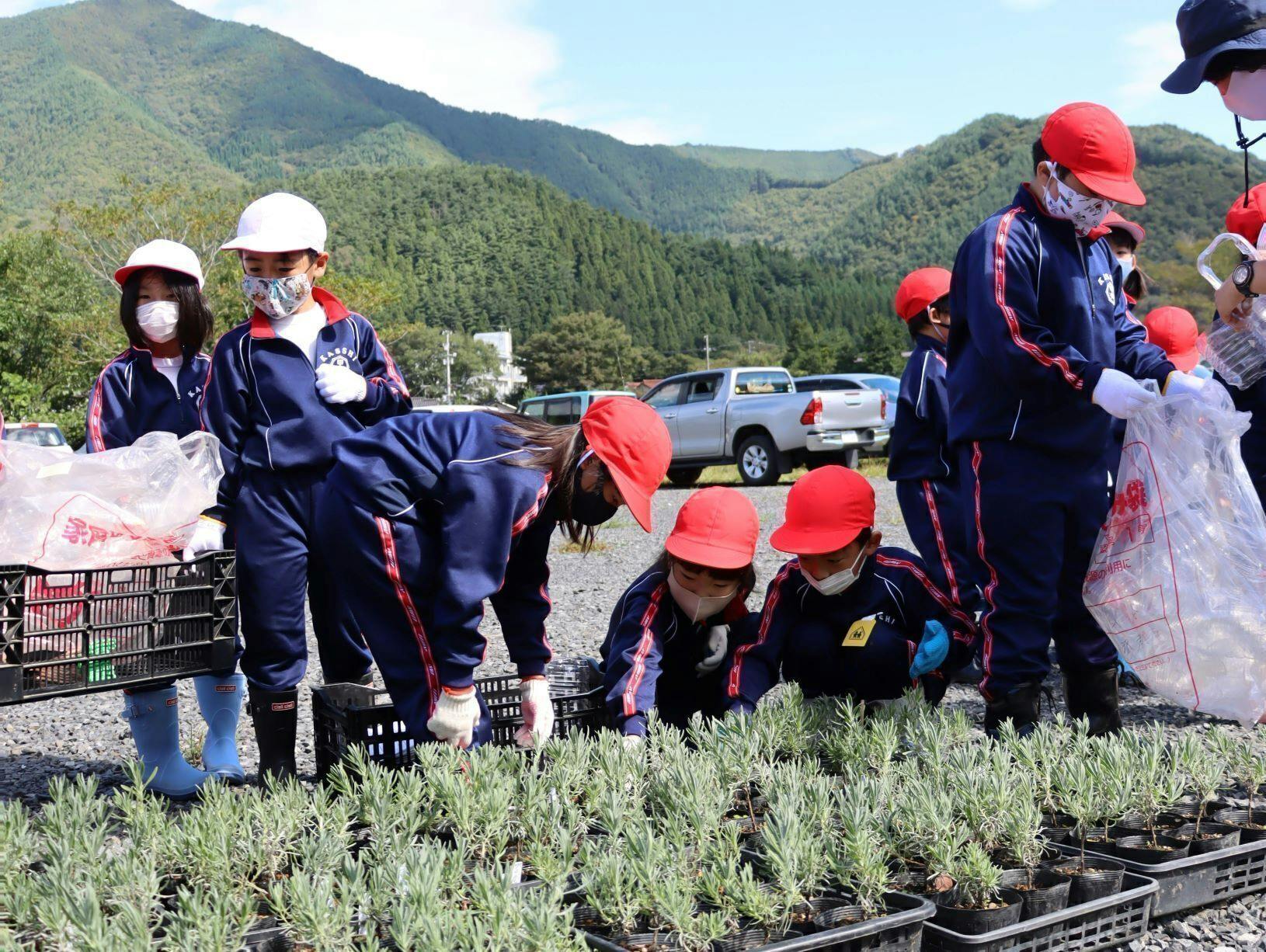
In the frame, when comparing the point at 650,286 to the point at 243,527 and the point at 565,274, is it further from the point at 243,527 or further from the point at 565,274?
the point at 243,527

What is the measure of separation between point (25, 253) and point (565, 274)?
97.7 m

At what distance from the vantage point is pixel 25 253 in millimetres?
35719

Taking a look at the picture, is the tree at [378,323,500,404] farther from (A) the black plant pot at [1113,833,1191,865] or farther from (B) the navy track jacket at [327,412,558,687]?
(A) the black plant pot at [1113,833,1191,865]

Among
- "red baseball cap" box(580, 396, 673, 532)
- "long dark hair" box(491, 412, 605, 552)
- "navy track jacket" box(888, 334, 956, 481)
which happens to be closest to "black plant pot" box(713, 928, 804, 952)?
"red baseball cap" box(580, 396, 673, 532)

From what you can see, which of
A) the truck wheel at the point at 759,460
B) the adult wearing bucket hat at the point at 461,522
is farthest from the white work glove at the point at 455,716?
the truck wheel at the point at 759,460

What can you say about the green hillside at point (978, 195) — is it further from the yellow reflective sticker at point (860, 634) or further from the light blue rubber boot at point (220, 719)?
the light blue rubber boot at point (220, 719)

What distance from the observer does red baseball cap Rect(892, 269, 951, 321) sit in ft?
16.1

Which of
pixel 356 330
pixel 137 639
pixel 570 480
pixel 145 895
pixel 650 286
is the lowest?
pixel 145 895

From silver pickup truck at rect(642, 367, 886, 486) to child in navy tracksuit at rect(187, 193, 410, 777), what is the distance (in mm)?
12054

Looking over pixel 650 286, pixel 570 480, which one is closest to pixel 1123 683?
pixel 570 480

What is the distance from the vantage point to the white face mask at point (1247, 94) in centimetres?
304

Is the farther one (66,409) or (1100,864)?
(66,409)

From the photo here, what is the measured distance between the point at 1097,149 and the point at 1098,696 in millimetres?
1757

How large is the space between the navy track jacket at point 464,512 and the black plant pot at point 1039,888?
4.74ft
